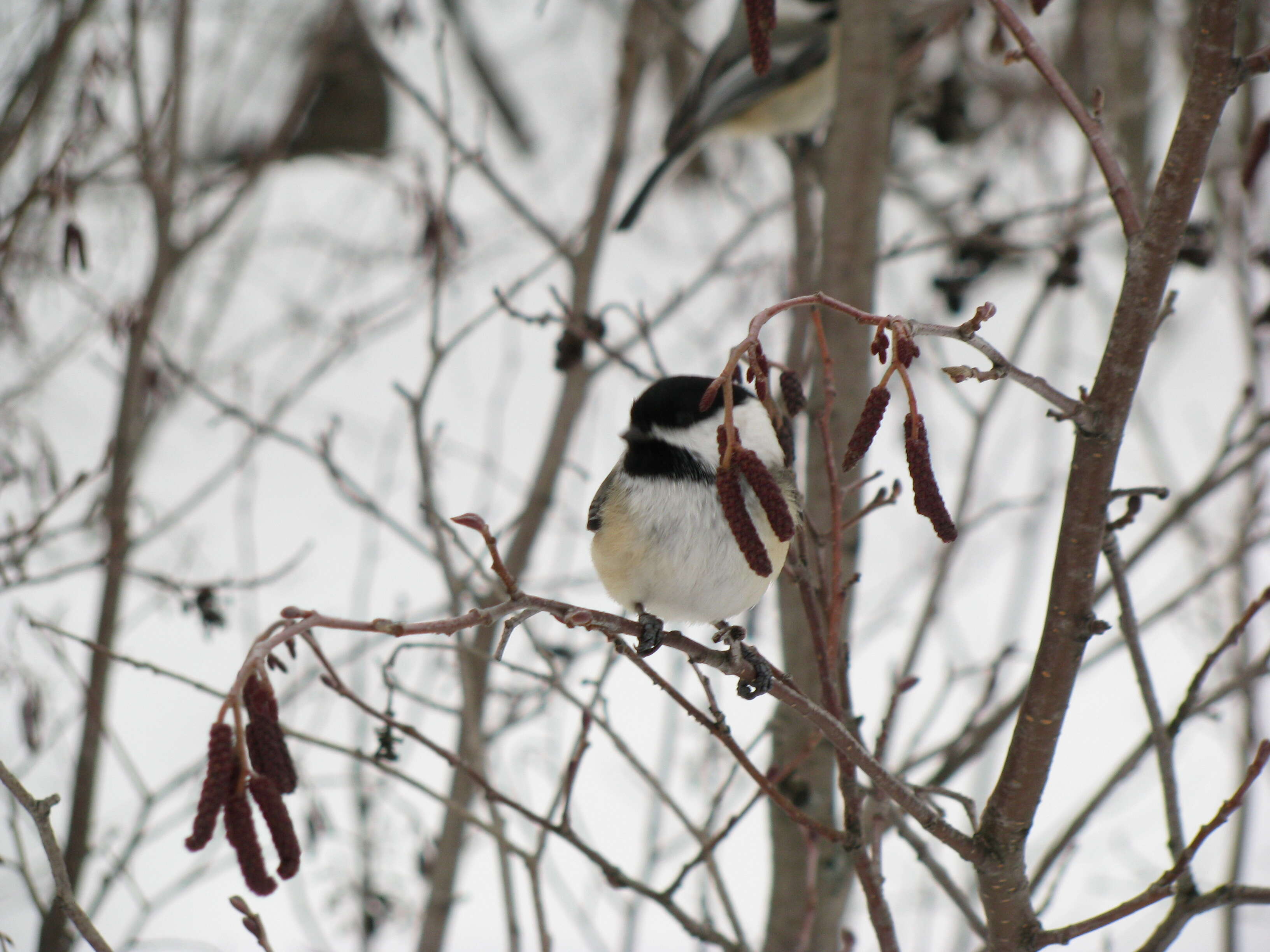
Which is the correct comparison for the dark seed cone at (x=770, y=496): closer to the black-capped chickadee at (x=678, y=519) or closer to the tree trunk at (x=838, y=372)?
the black-capped chickadee at (x=678, y=519)

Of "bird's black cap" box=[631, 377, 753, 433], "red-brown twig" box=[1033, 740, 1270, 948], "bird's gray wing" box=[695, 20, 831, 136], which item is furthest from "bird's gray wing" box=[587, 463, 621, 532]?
"bird's gray wing" box=[695, 20, 831, 136]

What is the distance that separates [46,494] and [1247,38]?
12.3 ft

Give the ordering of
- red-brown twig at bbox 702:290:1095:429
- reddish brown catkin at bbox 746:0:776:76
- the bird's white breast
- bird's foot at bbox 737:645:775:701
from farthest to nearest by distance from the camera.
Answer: the bird's white breast
bird's foot at bbox 737:645:775:701
reddish brown catkin at bbox 746:0:776:76
red-brown twig at bbox 702:290:1095:429

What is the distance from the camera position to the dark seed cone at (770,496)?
2.93 ft

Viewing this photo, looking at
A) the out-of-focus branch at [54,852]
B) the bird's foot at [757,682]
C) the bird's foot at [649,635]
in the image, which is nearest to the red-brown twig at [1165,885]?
the bird's foot at [757,682]

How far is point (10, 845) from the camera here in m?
4.38

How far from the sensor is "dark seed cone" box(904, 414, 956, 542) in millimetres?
828

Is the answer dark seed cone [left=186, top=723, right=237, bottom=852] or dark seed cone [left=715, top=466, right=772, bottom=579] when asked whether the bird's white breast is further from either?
dark seed cone [left=186, top=723, right=237, bottom=852]

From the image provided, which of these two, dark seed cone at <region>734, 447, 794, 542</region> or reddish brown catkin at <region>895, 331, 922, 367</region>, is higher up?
reddish brown catkin at <region>895, 331, 922, 367</region>

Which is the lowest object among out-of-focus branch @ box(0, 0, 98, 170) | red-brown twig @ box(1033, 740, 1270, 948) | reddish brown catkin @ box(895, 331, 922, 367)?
red-brown twig @ box(1033, 740, 1270, 948)

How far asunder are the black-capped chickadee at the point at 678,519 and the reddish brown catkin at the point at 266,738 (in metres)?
0.61

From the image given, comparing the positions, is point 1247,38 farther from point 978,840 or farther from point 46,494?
point 46,494

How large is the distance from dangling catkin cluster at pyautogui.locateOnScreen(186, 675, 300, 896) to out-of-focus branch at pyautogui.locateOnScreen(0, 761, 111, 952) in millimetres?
188

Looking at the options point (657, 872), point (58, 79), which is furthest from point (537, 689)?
point (657, 872)
